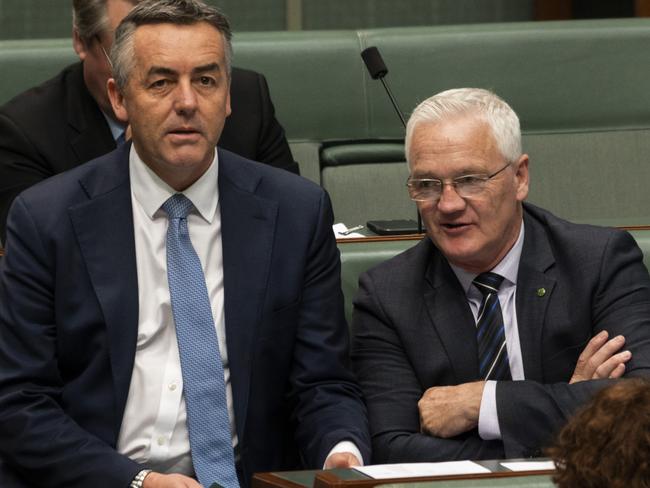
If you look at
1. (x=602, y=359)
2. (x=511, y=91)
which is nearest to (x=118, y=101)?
(x=602, y=359)

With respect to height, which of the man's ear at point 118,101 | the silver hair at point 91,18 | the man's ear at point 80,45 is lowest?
the man's ear at point 118,101

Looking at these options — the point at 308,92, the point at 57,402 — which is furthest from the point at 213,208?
the point at 308,92

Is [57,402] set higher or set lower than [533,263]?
lower

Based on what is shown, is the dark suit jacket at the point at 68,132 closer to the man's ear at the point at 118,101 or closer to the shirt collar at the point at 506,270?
the man's ear at the point at 118,101

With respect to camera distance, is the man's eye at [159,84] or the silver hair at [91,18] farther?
the silver hair at [91,18]

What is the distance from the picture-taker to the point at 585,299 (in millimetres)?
2154

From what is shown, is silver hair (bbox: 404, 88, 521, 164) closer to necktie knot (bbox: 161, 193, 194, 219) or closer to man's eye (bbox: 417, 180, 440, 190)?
man's eye (bbox: 417, 180, 440, 190)

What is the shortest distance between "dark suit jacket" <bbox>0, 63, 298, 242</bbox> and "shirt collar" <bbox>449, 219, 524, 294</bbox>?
2.36ft

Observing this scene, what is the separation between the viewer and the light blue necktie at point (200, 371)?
1972mm

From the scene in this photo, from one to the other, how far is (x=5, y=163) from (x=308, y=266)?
0.90 m

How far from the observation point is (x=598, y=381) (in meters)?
2.04

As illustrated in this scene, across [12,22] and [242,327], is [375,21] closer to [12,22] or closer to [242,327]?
[12,22]

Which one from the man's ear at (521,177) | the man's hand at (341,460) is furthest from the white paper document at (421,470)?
the man's ear at (521,177)

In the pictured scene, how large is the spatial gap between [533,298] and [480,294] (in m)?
0.09
